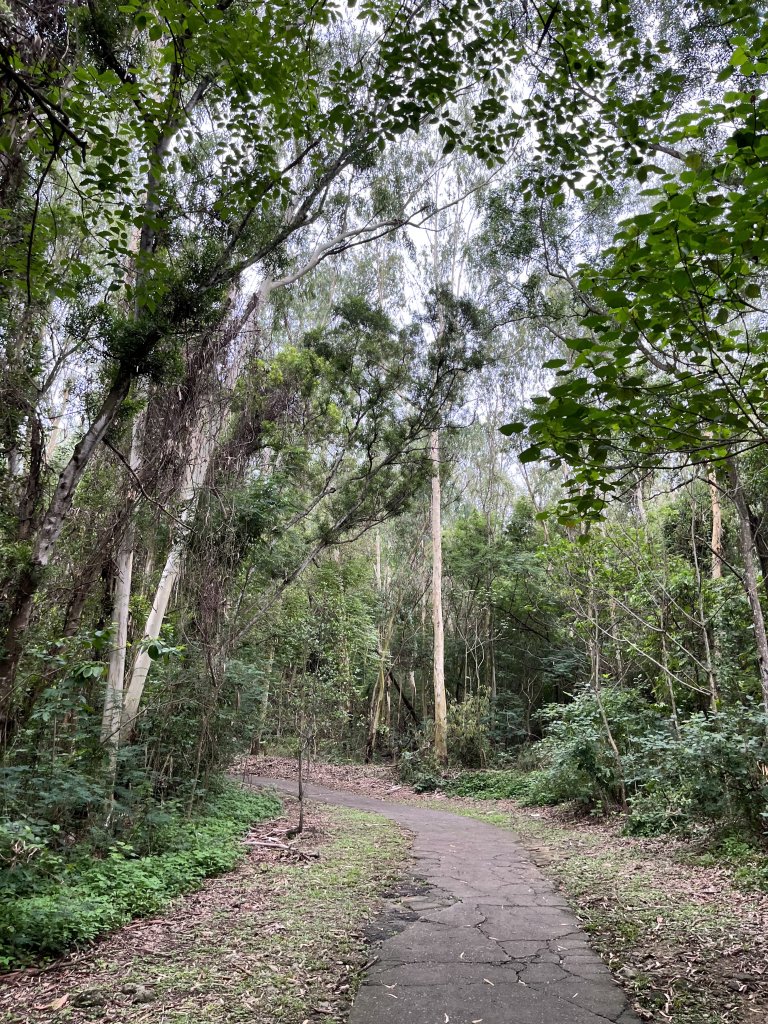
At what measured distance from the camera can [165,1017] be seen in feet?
9.48

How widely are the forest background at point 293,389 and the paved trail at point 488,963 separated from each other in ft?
6.95

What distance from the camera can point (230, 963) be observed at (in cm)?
353

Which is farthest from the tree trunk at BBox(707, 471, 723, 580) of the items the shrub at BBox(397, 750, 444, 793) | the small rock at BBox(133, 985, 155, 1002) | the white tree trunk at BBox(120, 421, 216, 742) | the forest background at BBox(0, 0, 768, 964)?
the small rock at BBox(133, 985, 155, 1002)

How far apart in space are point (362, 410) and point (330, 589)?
6351 millimetres

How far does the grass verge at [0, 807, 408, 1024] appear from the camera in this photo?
2.97m

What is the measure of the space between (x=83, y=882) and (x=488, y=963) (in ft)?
10.2

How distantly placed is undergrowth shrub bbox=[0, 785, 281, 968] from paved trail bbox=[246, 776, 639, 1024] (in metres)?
1.97

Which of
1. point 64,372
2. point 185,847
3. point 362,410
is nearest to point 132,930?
point 185,847

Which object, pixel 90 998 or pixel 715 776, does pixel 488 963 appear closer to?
pixel 90 998

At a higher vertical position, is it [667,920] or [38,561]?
[38,561]

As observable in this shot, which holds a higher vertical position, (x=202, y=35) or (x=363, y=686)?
(x=202, y=35)

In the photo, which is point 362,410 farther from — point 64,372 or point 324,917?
point 324,917

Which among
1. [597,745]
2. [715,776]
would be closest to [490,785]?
[597,745]

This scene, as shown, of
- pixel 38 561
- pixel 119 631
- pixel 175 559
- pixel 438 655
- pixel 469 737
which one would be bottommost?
pixel 469 737
